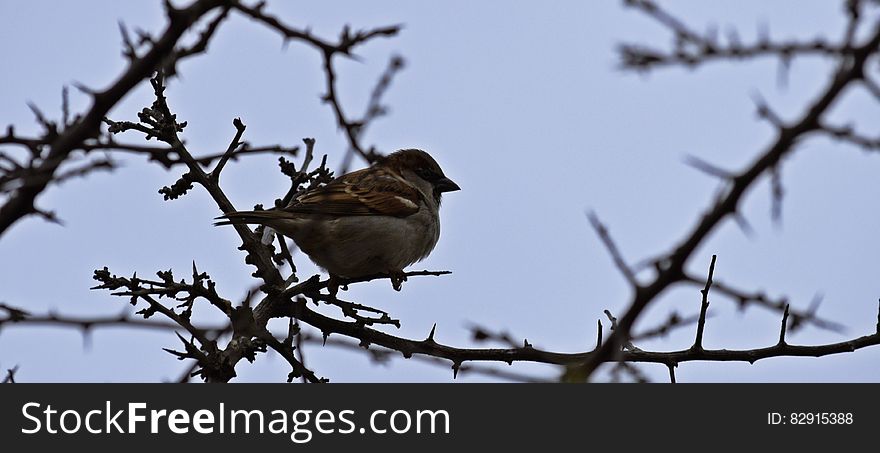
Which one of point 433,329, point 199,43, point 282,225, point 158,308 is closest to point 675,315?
point 433,329

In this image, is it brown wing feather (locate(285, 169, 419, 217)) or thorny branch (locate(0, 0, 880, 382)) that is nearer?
thorny branch (locate(0, 0, 880, 382))

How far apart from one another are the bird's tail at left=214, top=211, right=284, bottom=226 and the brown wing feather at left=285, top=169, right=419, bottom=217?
34 cm

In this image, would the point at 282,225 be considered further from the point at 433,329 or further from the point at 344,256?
the point at 433,329

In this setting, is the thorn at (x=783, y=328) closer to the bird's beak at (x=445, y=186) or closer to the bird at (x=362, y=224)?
the bird at (x=362, y=224)

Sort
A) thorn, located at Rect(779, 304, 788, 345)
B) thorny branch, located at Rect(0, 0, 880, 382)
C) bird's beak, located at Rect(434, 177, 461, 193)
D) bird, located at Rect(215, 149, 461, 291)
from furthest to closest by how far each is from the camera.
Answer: bird's beak, located at Rect(434, 177, 461, 193) → bird, located at Rect(215, 149, 461, 291) → thorn, located at Rect(779, 304, 788, 345) → thorny branch, located at Rect(0, 0, 880, 382)

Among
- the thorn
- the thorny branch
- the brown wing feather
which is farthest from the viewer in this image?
the brown wing feather

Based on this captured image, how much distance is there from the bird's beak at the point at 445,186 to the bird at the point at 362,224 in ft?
1.04

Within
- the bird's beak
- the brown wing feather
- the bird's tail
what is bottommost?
the bird's tail

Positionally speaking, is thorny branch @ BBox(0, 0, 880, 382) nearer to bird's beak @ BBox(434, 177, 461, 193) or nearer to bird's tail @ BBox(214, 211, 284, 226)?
bird's tail @ BBox(214, 211, 284, 226)

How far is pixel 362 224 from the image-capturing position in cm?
670

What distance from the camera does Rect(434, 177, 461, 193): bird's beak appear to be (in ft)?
26.6

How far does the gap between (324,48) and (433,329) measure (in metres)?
1.72

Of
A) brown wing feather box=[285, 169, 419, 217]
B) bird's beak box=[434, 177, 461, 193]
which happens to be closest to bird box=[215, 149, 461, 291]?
brown wing feather box=[285, 169, 419, 217]
